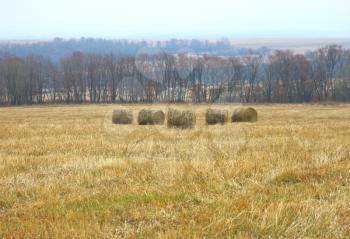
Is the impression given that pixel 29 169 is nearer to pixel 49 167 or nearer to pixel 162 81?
pixel 49 167

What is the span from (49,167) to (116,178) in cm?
210

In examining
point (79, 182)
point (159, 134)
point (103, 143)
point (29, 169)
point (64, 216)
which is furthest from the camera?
point (159, 134)

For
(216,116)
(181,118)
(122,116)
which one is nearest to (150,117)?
(122,116)

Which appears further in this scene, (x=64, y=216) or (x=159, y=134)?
(x=159, y=134)

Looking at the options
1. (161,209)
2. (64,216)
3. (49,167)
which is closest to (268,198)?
(161,209)

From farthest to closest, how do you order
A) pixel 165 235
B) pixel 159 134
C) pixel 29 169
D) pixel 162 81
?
pixel 162 81 < pixel 159 134 < pixel 29 169 < pixel 165 235

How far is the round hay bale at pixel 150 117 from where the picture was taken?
79.0 feet

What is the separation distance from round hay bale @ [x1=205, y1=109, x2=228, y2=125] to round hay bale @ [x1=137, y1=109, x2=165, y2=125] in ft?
7.12

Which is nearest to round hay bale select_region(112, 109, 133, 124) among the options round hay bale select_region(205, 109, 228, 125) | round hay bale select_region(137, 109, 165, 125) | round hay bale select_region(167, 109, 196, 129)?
round hay bale select_region(137, 109, 165, 125)

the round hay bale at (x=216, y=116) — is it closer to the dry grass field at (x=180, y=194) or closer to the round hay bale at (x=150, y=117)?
the round hay bale at (x=150, y=117)

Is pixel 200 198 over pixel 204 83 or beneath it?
over

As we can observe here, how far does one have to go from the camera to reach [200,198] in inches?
285

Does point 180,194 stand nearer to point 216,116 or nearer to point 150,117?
point 216,116

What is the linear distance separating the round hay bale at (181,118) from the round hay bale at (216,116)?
2664mm
